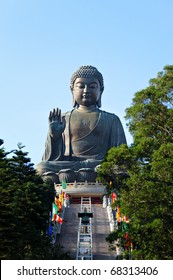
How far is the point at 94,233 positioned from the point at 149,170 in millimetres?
9257

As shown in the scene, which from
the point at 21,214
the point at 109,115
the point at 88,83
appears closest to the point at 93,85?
the point at 88,83

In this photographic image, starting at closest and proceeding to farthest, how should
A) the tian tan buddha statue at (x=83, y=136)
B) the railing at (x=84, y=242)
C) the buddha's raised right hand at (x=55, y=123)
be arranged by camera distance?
the railing at (x=84, y=242) → the buddha's raised right hand at (x=55, y=123) → the tian tan buddha statue at (x=83, y=136)

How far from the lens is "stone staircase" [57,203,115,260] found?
18450 mm

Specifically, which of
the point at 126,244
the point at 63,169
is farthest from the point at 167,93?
the point at 63,169

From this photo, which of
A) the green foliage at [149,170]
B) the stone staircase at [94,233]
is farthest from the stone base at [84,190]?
the green foliage at [149,170]

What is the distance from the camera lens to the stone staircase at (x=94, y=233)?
1845 cm

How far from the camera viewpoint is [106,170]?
1282 centimetres

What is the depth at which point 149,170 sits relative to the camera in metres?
12.7

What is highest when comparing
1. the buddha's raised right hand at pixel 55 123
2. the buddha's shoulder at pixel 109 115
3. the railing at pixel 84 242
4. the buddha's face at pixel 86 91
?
the buddha's face at pixel 86 91

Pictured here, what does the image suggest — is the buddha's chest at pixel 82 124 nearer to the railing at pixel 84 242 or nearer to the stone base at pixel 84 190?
the stone base at pixel 84 190

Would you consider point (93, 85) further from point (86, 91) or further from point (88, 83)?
point (86, 91)
